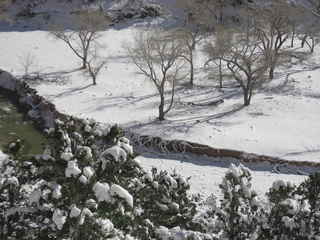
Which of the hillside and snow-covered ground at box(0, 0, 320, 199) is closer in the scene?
snow-covered ground at box(0, 0, 320, 199)

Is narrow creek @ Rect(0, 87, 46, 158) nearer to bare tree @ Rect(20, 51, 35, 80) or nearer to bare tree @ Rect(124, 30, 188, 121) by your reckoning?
bare tree @ Rect(20, 51, 35, 80)

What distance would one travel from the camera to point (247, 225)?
7.70 metres

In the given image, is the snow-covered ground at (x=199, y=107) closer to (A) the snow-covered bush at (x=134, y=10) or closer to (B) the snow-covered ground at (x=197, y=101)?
(B) the snow-covered ground at (x=197, y=101)

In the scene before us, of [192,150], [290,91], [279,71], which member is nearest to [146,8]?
[279,71]

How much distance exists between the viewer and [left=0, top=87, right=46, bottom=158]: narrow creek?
17641 mm

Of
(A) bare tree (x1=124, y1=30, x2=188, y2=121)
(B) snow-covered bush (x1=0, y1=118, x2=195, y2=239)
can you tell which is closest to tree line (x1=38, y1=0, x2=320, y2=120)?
(A) bare tree (x1=124, y1=30, x2=188, y2=121)

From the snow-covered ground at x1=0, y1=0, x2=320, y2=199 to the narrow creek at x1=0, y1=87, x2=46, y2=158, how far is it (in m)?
1.95

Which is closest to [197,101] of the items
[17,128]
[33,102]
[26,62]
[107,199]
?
[33,102]

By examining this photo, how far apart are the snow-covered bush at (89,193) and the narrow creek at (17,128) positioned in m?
10.7

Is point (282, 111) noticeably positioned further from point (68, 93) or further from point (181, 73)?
point (68, 93)

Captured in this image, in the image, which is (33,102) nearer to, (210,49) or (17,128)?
(17,128)

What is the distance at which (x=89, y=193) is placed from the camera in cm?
549

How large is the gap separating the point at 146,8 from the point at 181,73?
57.1 ft

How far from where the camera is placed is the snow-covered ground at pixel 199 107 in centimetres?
1694
